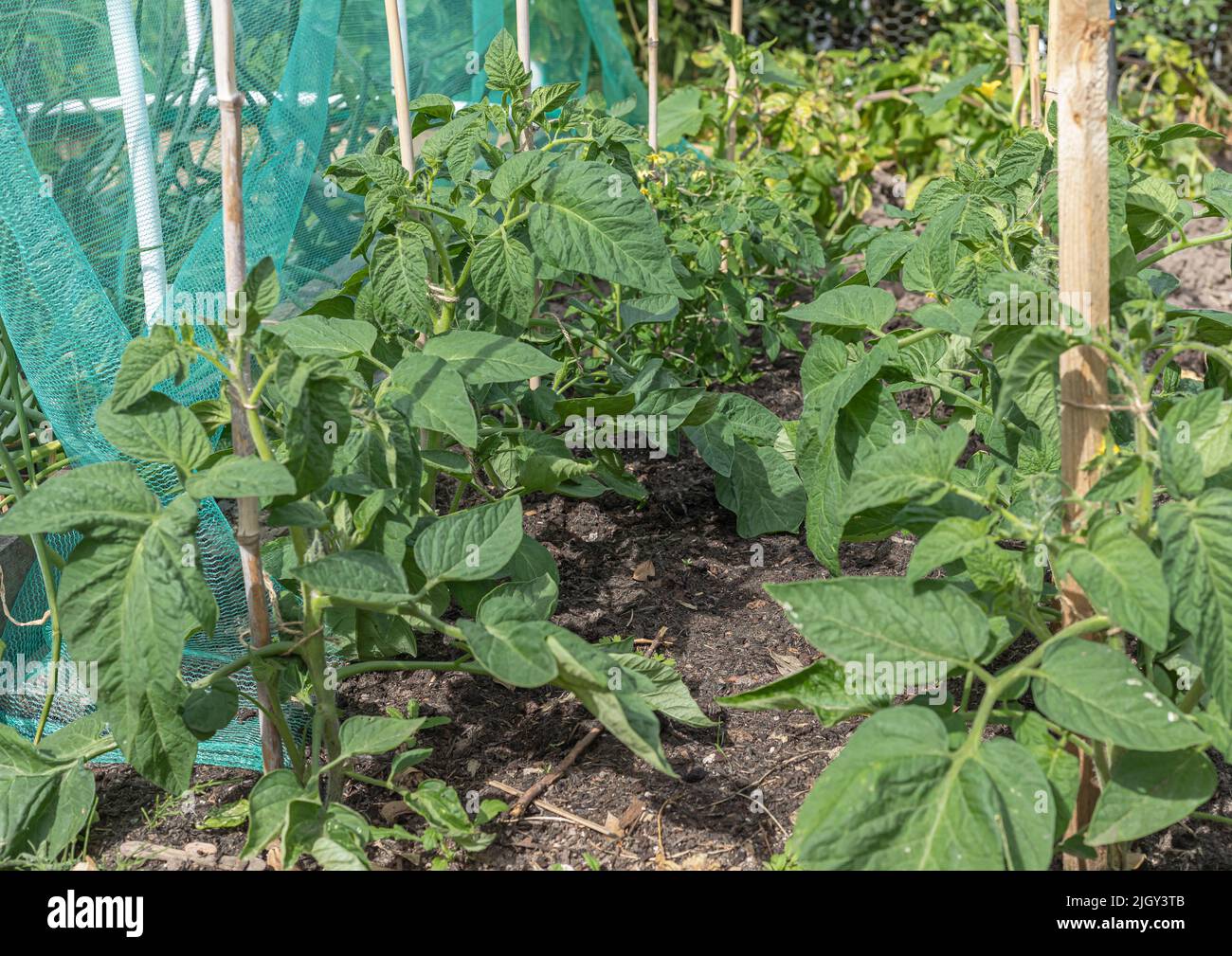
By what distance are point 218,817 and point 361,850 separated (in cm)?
38

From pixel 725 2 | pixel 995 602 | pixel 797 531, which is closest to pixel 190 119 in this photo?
pixel 797 531

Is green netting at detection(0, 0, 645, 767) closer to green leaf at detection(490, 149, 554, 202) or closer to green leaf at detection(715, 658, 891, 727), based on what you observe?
green leaf at detection(490, 149, 554, 202)

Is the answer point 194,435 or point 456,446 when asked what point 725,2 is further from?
point 194,435

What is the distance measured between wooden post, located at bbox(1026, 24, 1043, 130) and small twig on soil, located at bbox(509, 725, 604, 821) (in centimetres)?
172

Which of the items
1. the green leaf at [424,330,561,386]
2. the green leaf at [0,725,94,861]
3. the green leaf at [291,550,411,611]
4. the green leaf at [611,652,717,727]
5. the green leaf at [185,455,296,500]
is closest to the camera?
the green leaf at [185,455,296,500]

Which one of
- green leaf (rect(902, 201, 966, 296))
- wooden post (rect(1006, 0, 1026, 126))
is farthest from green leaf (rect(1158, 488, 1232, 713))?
wooden post (rect(1006, 0, 1026, 126))

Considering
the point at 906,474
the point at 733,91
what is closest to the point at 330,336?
the point at 906,474

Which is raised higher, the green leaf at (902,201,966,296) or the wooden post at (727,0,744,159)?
the wooden post at (727,0,744,159)

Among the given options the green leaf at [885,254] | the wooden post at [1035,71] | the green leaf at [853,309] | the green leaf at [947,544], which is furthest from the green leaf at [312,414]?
the wooden post at [1035,71]

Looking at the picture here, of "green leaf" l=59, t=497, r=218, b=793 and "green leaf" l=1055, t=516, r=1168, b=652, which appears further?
"green leaf" l=59, t=497, r=218, b=793

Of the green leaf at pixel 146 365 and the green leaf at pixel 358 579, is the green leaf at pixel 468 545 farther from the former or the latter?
the green leaf at pixel 146 365

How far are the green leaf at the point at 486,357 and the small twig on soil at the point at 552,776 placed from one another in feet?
1.99

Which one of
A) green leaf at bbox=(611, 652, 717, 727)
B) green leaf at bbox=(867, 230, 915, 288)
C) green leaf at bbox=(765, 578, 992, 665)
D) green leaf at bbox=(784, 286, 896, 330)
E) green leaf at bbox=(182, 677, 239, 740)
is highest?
green leaf at bbox=(867, 230, 915, 288)

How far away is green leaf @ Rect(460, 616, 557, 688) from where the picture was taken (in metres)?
1.47
